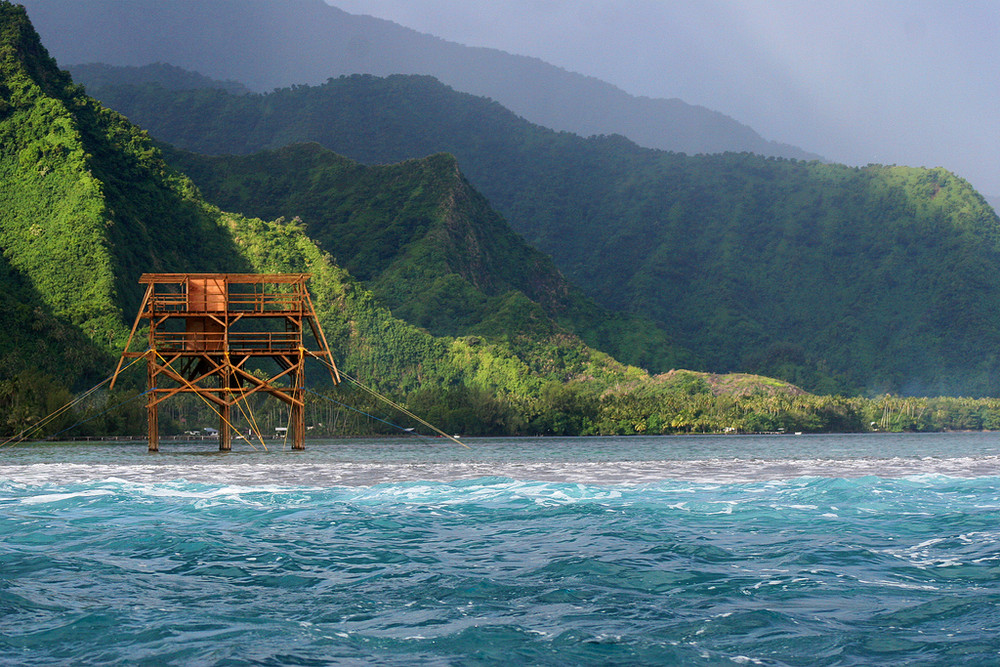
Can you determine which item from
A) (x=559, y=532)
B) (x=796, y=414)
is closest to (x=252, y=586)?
(x=559, y=532)

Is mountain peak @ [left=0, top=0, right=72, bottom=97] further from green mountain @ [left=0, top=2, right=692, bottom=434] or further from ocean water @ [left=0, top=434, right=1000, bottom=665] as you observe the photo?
ocean water @ [left=0, top=434, right=1000, bottom=665]

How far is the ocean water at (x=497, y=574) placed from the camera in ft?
37.8

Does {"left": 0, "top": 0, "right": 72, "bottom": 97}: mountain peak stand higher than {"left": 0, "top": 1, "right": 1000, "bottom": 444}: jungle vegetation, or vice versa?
{"left": 0, "top": 0, "right": 72, "bottom": 97}: mountain peak

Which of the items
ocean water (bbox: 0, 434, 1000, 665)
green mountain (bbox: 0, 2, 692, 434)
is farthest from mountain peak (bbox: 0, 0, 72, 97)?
ocean water (bbox: 0, 434, 1000, 665)

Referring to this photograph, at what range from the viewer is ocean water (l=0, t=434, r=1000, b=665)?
454 inches

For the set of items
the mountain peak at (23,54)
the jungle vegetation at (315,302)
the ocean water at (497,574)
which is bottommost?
the ocean water at (497,574)

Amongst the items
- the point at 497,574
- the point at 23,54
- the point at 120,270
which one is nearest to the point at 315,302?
the point at 120,270

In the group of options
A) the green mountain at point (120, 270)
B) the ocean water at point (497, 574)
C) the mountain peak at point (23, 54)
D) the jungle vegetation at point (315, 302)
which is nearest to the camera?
the ocean water at point (497, 574)

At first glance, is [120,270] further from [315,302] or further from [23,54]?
[23,54]

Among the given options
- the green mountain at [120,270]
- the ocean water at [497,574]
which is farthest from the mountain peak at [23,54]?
the ocean water at [497,574]

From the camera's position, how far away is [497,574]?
50.6ft

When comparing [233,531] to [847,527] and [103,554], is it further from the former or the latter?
[847,527]

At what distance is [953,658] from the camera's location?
11.1 m

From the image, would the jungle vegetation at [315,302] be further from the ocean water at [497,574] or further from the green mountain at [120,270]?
the ocean water at [497,574]
